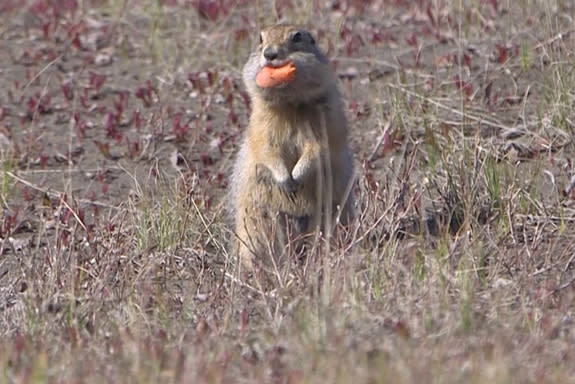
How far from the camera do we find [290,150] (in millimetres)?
7211

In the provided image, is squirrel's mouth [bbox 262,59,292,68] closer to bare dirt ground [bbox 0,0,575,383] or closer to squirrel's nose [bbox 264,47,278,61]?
squirrel's nose [bbox 264,47,278,61]

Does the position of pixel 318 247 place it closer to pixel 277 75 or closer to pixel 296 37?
pixel 277 75

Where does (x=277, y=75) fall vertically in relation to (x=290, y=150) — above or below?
above

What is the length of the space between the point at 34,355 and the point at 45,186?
3327 millimetres

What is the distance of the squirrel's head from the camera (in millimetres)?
6980

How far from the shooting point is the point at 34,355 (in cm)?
535

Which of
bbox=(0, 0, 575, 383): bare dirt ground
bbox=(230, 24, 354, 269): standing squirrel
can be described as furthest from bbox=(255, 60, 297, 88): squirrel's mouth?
bbox=(0, 0, 575, 383): bare dirt ground

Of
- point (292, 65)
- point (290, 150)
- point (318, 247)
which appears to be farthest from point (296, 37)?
point (318, 247)

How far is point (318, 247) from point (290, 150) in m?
0.64

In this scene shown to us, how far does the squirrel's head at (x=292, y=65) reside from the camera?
6.98 metres

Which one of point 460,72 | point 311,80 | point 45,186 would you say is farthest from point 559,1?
point 45,186

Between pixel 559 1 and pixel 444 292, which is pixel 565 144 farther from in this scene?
pixel 444 292

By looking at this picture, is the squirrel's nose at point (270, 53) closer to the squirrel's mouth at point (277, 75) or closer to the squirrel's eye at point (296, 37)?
the squirrel's mouth at point (277, 75)

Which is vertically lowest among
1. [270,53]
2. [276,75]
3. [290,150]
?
[290,150]
